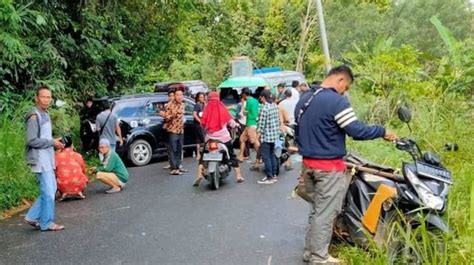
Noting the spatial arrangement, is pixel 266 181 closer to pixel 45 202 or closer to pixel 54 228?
pixel 54 228

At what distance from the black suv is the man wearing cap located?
2.51 metres

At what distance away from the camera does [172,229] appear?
7.32 metres

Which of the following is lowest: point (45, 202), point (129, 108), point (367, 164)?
point (45, 202)

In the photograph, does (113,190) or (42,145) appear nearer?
(42,145)

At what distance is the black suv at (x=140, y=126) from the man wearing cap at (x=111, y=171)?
2.51m

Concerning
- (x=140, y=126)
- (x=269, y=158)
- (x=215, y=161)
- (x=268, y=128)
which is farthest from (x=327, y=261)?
(x=140, y=126)

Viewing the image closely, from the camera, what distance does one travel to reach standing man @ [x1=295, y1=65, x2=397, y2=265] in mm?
5133

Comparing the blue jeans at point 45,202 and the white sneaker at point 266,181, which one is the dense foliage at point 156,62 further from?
the white sneaker at point 266,181

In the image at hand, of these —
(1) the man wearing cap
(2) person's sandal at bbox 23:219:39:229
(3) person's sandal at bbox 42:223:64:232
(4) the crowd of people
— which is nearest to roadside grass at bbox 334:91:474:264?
(4) the crowd of people

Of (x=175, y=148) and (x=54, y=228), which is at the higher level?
(x=175, y=148)

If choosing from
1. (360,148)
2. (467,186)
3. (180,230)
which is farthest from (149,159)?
(467,186)

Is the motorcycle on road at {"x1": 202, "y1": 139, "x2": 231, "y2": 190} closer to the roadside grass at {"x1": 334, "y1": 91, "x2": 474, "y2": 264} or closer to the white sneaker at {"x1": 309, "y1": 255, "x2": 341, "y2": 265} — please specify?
the roadside grass at {"x1": 334, "y1": 91, "x2": 474, "y2": 264}

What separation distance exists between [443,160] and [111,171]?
592 centimetres

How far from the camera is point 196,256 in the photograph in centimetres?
611
